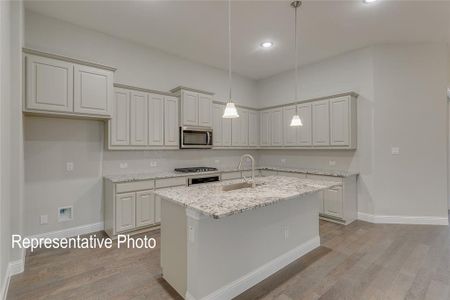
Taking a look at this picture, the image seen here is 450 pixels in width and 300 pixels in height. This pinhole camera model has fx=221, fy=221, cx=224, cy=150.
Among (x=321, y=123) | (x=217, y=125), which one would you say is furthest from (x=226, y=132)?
(x=321, y=123)

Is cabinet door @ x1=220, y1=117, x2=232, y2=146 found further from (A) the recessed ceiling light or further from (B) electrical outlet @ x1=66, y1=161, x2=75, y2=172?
(B) electrical outlet @ x1=66, y1=161, x2=75, y2=172

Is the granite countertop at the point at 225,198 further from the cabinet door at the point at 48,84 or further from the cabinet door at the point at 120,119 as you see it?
the cabinet door at the point at 48,84

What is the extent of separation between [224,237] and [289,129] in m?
3.64

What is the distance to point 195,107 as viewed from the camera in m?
4.34

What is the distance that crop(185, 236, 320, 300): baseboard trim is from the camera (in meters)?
1.94

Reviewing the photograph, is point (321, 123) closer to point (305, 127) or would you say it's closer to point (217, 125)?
point (305, 127)

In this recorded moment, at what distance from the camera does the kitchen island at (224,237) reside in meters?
1.79

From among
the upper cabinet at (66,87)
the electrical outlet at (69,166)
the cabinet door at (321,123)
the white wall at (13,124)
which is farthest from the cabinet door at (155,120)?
the cabinet door at (321,123)

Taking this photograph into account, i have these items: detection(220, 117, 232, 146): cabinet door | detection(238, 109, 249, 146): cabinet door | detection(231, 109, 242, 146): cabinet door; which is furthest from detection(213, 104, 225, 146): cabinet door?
detection(238, 109, 249, 146): cabinet door

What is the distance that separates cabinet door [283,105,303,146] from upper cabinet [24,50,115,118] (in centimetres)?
358

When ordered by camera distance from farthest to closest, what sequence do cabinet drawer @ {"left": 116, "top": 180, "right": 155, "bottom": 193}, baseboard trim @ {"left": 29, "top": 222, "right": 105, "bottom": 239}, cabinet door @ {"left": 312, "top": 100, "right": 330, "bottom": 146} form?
cabinet door @ {"left": 312, "top": 100, "right": 330, "bottom": 146} < cabinet drawer @ {"left": 116, "top": 180, "right": 155, "bottom": 193} < baseboard trim @ {"left": 29, "top": 222, "right": 105, "bottom": 239}

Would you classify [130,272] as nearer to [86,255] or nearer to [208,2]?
[86,255]

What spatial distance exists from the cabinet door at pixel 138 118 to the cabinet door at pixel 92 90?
15.8 inches

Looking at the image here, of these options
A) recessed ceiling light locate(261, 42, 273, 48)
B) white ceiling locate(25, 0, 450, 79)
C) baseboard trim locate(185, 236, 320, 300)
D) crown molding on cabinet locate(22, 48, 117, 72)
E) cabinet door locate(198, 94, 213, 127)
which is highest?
recessed ceiling light locate(261, 42, 273, 48)
